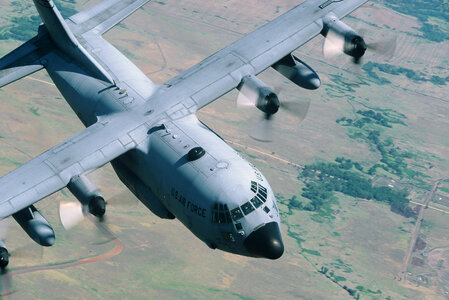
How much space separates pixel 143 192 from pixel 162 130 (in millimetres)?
4860

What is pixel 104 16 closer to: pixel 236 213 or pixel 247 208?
pixel 236 213

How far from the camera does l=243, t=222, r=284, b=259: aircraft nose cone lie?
43.4 metres

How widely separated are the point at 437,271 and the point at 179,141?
152 metres

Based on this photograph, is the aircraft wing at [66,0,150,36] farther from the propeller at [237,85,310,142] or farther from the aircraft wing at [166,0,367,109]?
the propeller at [237,85,310,142]

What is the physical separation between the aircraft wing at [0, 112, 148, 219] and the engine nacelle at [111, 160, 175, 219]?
9.36 feet

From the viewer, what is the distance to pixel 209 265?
519ft

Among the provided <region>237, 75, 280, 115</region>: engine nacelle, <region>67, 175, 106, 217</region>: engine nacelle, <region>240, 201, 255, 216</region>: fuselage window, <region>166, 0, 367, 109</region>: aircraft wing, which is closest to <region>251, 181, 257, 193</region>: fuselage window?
<region>240, 201, 255, 216</region>: fuselage window

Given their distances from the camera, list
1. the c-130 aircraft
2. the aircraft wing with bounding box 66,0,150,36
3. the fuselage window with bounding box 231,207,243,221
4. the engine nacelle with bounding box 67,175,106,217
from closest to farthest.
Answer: the fuselage window with bounding box 231,207,243,221 → the c-130 aircraft → the engine nacelle with bounding box 67,175,106,217 → the aircraft wing with bounding box 66,0,150,36

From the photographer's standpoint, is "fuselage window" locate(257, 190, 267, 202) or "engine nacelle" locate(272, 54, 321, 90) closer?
"fuselage window" locate(257, 190, 267, 202)

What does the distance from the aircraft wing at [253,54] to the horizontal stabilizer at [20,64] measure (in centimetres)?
1278

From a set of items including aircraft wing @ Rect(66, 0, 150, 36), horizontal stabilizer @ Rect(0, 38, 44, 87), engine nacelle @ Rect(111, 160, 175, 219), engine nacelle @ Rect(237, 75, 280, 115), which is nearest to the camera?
engine nacelle @ Rect(111, 160, 175, 219)

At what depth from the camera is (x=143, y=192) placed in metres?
50.9

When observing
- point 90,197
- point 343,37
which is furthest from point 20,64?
point 343,37

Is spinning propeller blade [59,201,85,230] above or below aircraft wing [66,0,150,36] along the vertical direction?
below
